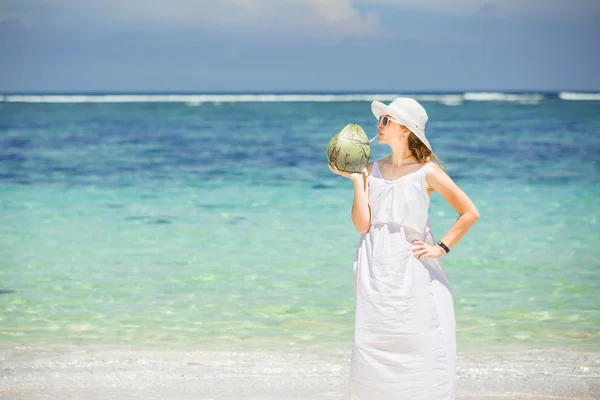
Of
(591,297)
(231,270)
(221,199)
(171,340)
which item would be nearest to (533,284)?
→ (591,297)

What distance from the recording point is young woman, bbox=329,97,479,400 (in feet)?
11.1

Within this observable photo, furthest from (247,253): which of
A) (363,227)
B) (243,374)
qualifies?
(363,227)

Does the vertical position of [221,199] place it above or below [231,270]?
below

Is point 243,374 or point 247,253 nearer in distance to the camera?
point 243,374

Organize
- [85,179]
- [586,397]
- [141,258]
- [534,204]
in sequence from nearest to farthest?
[586,397] → [141,258] → [534,204] → [85,179]

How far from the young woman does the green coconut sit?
6 centimetres

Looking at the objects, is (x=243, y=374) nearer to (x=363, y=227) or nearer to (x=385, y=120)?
(x=363, y=227)

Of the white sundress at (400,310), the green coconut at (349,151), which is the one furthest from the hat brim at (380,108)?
the white sundress at (400,310)

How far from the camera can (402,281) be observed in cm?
342

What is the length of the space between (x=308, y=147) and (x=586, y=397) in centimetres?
2030

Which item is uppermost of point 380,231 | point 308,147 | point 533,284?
point 380,231

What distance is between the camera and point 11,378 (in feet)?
16.3

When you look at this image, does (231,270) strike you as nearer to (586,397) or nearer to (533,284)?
(533,284)

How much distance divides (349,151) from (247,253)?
5.94 meters
